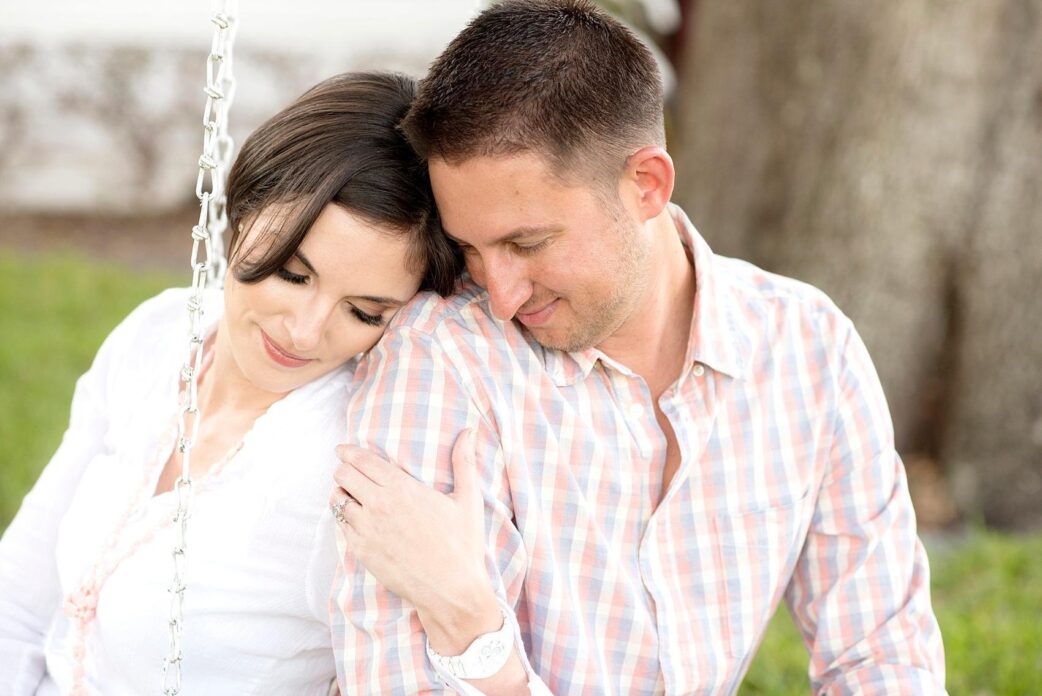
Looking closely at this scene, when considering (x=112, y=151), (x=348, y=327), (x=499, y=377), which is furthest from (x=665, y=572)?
(x=112, y=151)

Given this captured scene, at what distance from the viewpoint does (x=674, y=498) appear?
2357mm

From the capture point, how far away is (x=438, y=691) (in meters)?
2.14

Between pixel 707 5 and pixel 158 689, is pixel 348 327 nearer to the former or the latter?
pixel 158 689

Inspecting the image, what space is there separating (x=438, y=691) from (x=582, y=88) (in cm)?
109

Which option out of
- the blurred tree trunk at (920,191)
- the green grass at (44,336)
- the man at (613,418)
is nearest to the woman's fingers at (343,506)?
the man at (613,418)

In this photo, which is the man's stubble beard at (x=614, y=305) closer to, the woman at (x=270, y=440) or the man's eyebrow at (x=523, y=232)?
the man's eyebrow at (x=523, y=232)

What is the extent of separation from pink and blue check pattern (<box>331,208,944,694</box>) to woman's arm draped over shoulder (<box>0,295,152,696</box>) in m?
0.61

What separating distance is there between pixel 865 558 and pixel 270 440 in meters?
1.17

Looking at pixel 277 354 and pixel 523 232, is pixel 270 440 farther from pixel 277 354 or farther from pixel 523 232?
pixel 523 232

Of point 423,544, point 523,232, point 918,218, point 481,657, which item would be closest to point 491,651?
point 481,657

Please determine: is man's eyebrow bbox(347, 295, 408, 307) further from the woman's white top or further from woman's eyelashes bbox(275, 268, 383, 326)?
the woman's white top

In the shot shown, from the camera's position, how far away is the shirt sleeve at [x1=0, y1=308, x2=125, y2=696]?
2.48 metres

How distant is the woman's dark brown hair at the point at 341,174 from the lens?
215 centimetres

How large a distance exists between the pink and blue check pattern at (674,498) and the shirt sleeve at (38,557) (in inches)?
24.6
